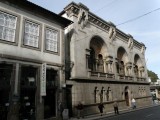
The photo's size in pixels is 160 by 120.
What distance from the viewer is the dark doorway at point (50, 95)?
16.5 metres

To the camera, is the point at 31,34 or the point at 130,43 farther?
the point at 130,43

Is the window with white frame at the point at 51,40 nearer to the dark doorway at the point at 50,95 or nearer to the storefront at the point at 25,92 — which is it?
the storefront at the point at 25,92

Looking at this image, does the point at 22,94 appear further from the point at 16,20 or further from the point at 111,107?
the point at 111,107

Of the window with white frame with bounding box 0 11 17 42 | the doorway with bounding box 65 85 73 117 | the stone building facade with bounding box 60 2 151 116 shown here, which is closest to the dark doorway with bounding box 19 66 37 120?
the window with white frame with bounding box 0 11 17 42

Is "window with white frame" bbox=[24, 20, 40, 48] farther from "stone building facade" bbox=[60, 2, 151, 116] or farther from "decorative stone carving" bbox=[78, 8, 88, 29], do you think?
"decorative stone carving" bbox=[78, 8, 88, 29]

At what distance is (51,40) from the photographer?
18188 mm

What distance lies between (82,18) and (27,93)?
12885 millimetres

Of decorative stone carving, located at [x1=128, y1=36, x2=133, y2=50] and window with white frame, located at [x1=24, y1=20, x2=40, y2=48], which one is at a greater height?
decorative stone carving, located at [x1=128, y1=36, x2=133, y2=50]

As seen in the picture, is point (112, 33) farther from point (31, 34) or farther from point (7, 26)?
point (7, 26)

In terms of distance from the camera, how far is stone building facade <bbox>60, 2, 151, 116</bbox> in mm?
20969

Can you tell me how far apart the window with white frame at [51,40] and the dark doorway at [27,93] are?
3.06 m

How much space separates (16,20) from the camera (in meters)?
15.4

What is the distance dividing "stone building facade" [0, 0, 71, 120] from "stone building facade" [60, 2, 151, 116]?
9.65 feet

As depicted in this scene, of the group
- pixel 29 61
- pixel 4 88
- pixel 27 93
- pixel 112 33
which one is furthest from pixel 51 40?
pixel 112 33
